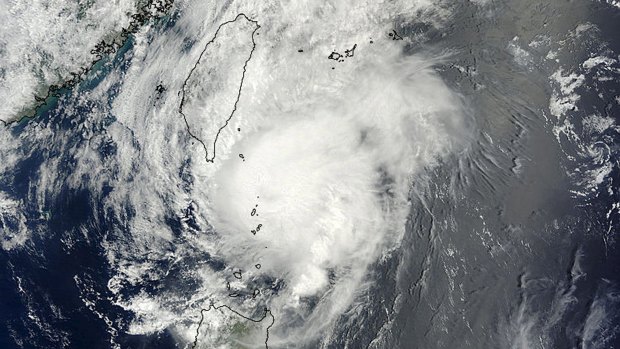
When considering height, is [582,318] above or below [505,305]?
below

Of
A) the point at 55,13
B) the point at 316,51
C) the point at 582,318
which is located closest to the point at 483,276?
the point at 582,318

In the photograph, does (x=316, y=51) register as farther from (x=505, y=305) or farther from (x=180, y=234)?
(x=505, y=305)

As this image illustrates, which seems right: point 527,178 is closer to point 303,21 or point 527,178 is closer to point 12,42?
point 303,21

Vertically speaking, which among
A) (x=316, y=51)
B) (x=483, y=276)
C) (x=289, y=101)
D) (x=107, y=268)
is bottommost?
(x=483, y=276)

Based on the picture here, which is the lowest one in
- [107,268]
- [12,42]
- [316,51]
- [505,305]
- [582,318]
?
[582,318]

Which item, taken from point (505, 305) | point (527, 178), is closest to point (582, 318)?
point (505, 305)

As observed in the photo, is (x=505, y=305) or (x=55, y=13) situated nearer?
(x=505, y=305)
